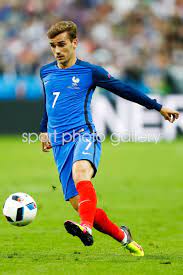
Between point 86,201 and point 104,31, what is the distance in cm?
1645

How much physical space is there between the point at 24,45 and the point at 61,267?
1647 centimetres

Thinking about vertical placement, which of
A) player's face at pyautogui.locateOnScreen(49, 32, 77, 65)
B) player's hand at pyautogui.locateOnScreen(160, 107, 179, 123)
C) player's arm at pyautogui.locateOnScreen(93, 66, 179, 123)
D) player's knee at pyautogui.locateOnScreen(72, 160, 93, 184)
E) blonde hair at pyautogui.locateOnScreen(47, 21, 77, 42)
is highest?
blonde hair at pyautogui.locateOnScreen(47, 21, 77, 42)

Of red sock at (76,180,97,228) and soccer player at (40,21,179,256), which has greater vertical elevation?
soccer player at (40,21,179,256)

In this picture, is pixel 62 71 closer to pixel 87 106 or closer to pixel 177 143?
pixel 87 106

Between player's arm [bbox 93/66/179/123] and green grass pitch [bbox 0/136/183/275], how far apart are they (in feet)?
4.02

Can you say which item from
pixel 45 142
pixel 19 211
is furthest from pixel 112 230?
pixel 45 142

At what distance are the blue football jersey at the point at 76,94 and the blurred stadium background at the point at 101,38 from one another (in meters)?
14.1

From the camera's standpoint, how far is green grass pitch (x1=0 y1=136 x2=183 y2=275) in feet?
19.3

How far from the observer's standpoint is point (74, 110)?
6.23 meters

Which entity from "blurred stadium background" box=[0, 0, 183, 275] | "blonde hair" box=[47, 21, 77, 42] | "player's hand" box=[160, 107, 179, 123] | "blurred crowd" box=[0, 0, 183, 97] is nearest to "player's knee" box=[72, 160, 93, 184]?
"player's hand" box=[160, 107, 179, 123]

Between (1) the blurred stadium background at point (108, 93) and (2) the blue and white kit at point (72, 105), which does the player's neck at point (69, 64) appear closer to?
(2) the blue and white kit at point (72, 105)

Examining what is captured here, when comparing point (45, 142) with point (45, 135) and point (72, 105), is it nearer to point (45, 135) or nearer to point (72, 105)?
point (45, 135)

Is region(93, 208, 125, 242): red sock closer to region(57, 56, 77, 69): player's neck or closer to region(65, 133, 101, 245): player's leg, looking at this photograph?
region(65, 133, 101, 245): player's leg

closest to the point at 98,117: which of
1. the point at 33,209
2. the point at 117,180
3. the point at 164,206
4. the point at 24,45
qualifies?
the point at 24,45
